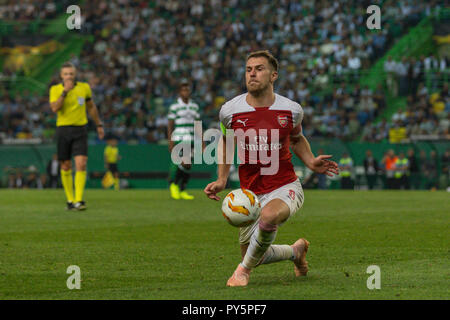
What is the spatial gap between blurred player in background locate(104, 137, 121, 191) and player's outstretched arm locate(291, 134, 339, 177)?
20.2 m

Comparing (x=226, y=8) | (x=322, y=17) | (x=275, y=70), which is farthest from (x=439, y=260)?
(x=226, y=8)

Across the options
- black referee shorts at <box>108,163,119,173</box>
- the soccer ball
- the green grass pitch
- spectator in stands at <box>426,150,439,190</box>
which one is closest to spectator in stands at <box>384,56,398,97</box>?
spectator in stands at <box>426,150,439,190</box>

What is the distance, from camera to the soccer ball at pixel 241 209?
21.1 feet

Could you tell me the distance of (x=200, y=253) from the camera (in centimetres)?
877

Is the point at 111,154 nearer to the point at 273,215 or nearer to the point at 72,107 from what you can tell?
the point at 72,107

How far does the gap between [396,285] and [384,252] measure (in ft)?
7.86

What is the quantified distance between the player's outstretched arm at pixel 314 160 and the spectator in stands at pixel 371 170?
19405 millimetres

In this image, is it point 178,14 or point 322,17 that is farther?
point 178,14

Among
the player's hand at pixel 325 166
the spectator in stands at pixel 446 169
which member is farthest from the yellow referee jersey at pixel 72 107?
the spectator in stands at pixel 446 169

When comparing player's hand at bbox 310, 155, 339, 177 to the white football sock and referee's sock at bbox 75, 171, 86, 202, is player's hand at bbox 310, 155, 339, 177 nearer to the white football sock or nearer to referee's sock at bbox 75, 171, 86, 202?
the white football sock

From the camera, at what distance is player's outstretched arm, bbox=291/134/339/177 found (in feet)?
22.1
